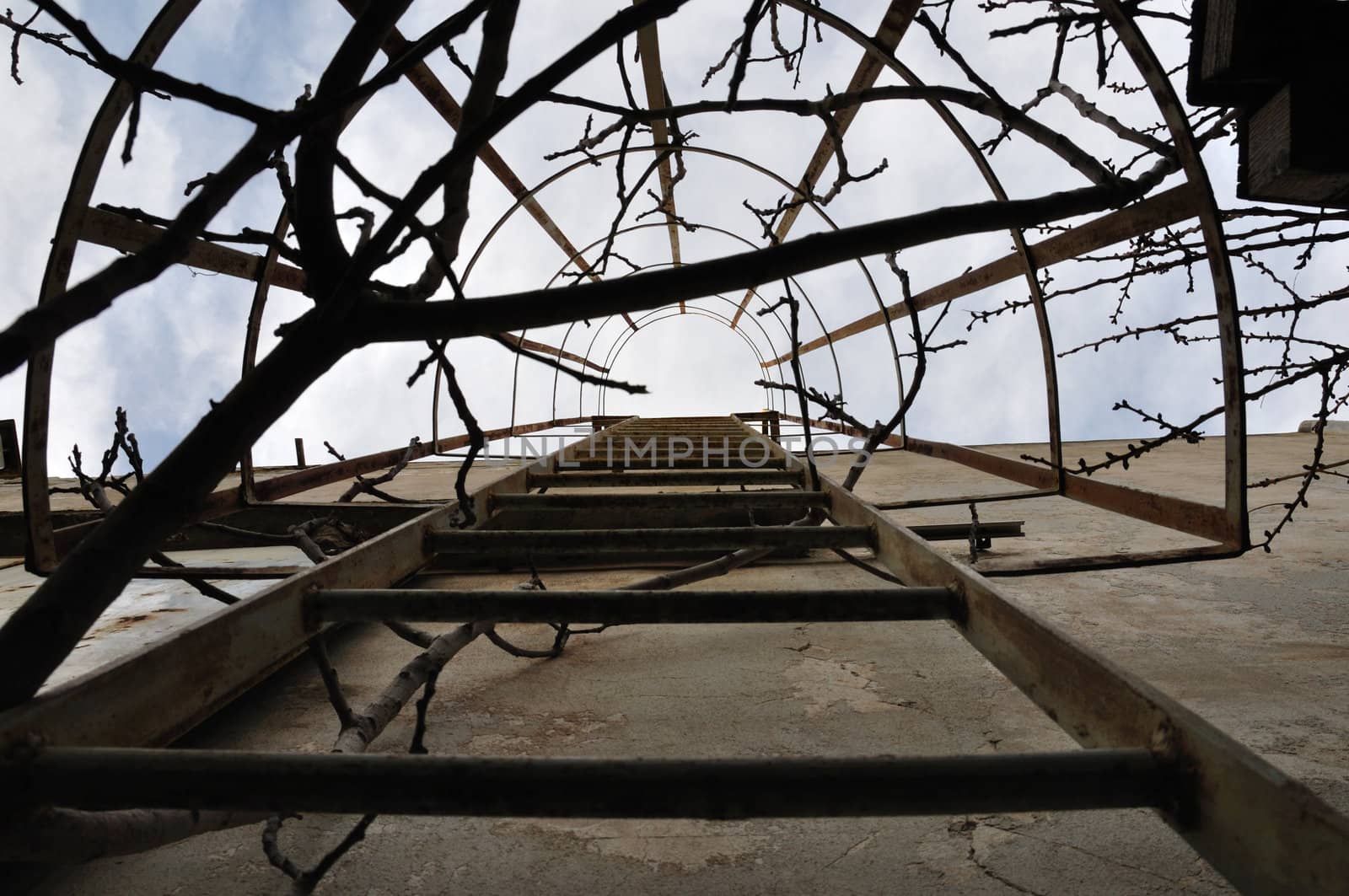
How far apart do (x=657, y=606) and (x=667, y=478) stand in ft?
9.74

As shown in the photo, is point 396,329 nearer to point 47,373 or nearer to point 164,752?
point 164,752

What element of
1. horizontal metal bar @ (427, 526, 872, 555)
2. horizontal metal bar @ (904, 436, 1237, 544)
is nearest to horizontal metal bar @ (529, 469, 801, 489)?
horizontal metal bar @ (904, 436, 1237, 544)

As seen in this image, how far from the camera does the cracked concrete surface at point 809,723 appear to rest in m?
1.67

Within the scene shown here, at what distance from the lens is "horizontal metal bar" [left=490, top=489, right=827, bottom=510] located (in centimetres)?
333

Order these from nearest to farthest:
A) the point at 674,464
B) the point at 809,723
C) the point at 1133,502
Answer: the point at 809,723 < the point at 1133,502 < the point at 674,464

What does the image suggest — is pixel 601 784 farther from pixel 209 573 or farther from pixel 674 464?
pixel 674 464

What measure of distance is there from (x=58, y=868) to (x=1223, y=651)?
12.3 ft

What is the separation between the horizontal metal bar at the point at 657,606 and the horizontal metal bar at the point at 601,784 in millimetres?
598

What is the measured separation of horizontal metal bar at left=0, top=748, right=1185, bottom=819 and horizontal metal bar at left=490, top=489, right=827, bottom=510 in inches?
90.8

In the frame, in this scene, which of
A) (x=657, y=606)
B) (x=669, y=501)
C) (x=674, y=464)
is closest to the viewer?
(x=657, y=606)

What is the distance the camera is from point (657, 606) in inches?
64.6

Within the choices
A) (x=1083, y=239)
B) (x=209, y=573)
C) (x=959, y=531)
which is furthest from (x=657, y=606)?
(x=959, y=531)

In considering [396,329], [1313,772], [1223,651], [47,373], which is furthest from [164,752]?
[1223,651]

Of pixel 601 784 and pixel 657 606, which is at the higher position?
pixel 657 606
